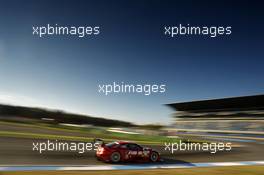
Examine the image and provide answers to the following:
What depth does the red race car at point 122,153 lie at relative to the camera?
13.5 meters

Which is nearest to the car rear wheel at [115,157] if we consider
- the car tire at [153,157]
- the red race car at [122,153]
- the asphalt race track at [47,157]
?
the red race car at [122,153]

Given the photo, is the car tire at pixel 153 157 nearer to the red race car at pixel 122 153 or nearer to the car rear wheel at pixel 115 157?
the red race car at pixel 122 153

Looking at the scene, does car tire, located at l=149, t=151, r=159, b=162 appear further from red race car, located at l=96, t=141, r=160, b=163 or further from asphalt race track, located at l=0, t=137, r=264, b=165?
asphalt race track, located at l=0, t=137, r=264, b=165

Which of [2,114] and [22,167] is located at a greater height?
[2,114]

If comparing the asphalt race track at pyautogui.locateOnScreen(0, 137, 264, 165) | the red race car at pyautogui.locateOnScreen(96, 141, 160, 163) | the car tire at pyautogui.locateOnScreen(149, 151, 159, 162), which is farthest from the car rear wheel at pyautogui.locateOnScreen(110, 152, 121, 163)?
the car tire at pyautogui.locateOnScreen(149, 151, 159, 162)

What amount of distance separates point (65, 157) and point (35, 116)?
858 centimetres

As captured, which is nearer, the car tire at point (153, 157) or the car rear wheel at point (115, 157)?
the car rear wheel at point (115, 157)

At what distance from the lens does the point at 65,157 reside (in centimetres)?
1470

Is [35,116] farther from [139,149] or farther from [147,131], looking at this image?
[139,149]

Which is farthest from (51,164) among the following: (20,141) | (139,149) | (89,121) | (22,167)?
(20,141)

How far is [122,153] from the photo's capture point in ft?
45.4

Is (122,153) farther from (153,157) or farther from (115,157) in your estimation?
(153,157)

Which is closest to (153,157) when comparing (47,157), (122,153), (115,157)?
(122,153)

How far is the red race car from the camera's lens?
13492mm
